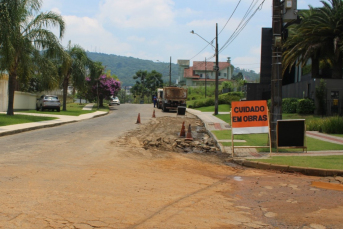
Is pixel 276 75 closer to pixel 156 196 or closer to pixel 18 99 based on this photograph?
pixel 156 196

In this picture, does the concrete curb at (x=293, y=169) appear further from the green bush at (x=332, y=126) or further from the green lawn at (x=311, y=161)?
the green bush at (x=332, y=126)

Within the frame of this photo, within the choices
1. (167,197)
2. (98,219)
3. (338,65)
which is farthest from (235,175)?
(338,65)

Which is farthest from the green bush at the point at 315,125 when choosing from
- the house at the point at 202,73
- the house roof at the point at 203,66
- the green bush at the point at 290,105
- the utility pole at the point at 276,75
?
the house roof at the point at 203,66

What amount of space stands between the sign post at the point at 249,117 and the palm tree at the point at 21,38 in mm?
16112

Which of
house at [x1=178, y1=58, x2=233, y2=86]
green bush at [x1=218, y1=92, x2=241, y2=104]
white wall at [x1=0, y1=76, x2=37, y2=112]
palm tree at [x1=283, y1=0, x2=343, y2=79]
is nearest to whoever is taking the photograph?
palm tree at [x1=283, y1=0, x2=343, y2=79]

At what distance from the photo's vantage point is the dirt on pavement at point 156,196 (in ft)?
17.2

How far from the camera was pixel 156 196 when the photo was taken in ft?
21.7

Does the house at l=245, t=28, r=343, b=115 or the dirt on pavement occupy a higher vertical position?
the house at l=245, t=28, r=343, b=115

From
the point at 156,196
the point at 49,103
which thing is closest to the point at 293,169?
the point at 156,196

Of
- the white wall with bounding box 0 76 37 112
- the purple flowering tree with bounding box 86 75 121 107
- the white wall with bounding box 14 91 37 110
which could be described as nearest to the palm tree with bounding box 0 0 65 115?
the white wall with bounding box 0 76 37 112

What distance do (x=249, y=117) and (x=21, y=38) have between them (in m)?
18.8

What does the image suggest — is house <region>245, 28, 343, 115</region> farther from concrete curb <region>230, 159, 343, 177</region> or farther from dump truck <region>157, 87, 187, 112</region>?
concrete curb <region>230, 159, 343, 177</region>

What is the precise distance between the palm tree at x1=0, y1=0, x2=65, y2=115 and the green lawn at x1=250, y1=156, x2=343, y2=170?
1813 centimetres

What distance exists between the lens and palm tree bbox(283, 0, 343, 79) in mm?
25906
